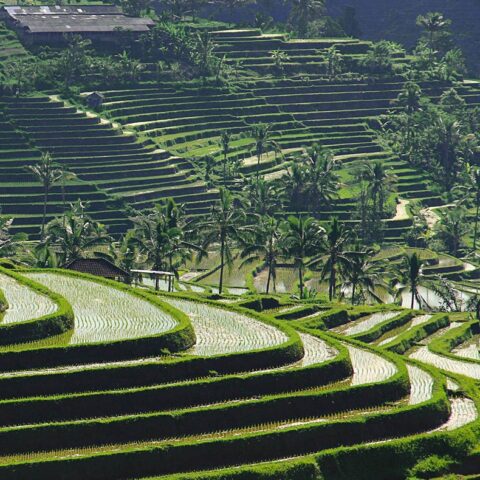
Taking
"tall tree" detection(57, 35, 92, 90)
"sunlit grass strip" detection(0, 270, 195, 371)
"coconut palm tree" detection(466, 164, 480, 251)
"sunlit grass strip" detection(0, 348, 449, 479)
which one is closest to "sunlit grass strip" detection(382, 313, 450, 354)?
"sunlit grass strip" detection(0, 270, 195, 371)

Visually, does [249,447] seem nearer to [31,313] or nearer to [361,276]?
[31,313]

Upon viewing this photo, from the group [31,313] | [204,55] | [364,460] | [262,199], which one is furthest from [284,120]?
[364,460]

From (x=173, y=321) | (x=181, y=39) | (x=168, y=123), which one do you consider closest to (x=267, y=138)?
(x=168, y=123)

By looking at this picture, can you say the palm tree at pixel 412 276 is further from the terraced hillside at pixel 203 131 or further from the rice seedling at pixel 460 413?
the rice seedling at pixel 460 413

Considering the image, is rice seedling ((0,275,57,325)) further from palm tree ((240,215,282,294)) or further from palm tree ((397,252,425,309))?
palm tree ((397,252,425,309))

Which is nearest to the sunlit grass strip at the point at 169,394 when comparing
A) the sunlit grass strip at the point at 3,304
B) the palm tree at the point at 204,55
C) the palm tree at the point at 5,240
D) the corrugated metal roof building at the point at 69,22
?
the sunlit grass strip at the point at 3,304
